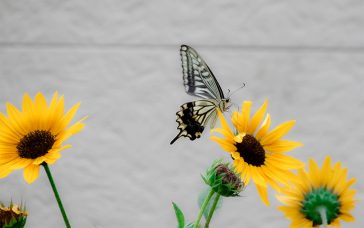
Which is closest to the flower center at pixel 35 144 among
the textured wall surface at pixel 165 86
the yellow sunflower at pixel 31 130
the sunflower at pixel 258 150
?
the yellow sunflower at pixel 31 130

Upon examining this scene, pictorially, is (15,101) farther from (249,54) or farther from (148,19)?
(249,54)

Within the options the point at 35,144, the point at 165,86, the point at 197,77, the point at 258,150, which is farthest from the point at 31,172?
the point at 165,86

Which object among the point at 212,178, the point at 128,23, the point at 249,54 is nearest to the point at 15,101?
the point at 128,23

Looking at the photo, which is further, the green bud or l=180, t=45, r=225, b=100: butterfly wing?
l=180, t=45, r=225, b=100: butterfly wing

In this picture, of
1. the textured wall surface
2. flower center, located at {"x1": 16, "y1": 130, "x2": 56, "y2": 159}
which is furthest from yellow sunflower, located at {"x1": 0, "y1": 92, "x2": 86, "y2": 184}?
the textured wall surface

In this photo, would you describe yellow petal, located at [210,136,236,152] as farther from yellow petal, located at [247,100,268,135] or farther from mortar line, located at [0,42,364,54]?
mortar line, located at [0,42,364,54]

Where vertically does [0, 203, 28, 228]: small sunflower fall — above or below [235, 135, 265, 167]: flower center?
below

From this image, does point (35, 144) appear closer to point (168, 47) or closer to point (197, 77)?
point (197, 77)
